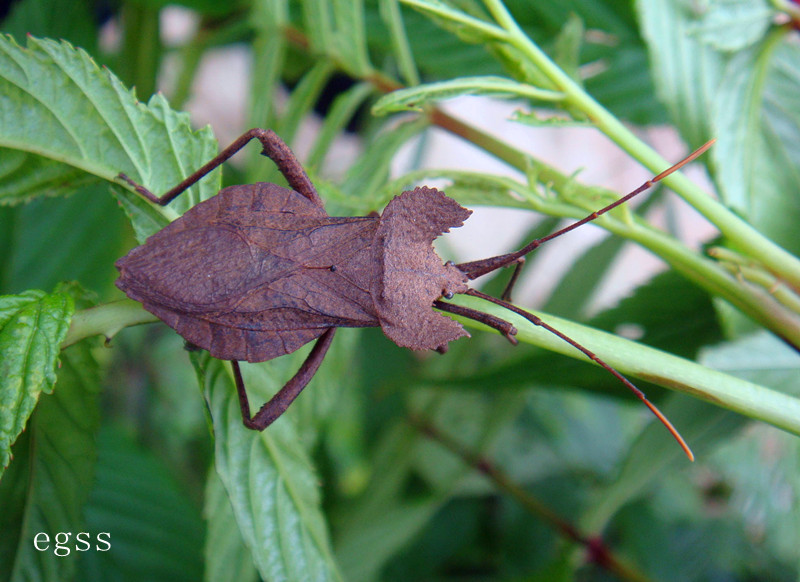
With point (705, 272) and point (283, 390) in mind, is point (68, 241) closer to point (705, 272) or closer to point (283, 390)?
point (283, 390)

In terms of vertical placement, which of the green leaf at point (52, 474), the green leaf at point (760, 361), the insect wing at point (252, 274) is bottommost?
the green leaf at point (760, 361)

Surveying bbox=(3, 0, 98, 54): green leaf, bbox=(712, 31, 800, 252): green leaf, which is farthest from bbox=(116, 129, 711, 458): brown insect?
bbox=(3, 0, 98, 54): green leaf

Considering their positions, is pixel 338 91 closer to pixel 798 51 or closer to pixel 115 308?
pixel 798 51

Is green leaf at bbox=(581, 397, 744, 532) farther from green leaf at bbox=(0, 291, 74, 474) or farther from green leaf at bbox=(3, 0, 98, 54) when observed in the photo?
green leaf at bbox=(3, 0, 98, 54)

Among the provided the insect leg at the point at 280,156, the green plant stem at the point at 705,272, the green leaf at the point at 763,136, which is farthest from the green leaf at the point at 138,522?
the green leaf at the point at 763,136

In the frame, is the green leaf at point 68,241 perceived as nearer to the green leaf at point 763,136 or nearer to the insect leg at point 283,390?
the insect leg at point 283,390

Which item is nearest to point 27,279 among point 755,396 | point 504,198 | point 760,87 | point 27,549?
point 27,549

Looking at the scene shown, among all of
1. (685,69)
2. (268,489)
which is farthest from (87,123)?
(685,69)

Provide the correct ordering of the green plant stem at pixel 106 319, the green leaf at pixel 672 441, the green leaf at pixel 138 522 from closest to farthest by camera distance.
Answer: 1. the green plant stem at pixel 106 319
2. the green leaf at pixel 672 441
3. the green leaf at pixel 138 522
